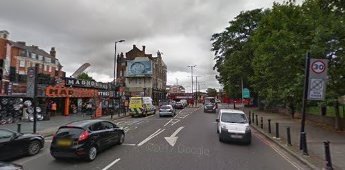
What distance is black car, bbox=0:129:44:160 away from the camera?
924 centimetres

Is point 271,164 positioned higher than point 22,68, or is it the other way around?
point 22,68

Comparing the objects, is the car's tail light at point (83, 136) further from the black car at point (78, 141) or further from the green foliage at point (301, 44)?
the green foliage at point (301, 44)

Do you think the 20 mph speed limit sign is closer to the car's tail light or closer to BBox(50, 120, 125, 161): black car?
BBox(50, 120, 125, 161): black car

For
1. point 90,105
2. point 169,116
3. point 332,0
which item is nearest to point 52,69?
point 90,105

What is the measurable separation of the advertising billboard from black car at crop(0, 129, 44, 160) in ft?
191

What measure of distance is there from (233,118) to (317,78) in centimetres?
478

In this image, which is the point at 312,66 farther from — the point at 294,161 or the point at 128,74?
the point at 128,74

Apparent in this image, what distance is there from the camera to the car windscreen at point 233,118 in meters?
13.7

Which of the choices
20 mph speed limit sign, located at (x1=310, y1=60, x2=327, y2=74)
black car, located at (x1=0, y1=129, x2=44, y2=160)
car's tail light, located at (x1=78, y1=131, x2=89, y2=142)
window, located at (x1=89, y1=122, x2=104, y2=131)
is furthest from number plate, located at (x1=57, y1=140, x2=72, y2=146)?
20 mph speed limit sign, located at (x1=310, y1=60, x2=327, y2=74)

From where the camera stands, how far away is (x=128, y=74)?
233ft

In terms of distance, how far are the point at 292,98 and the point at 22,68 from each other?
54.2m

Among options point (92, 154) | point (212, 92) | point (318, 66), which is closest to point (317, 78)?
point (318, 66)

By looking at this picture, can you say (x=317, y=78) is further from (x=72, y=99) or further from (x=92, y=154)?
(x=72, y=99)

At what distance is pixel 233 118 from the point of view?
1398 centimetres
